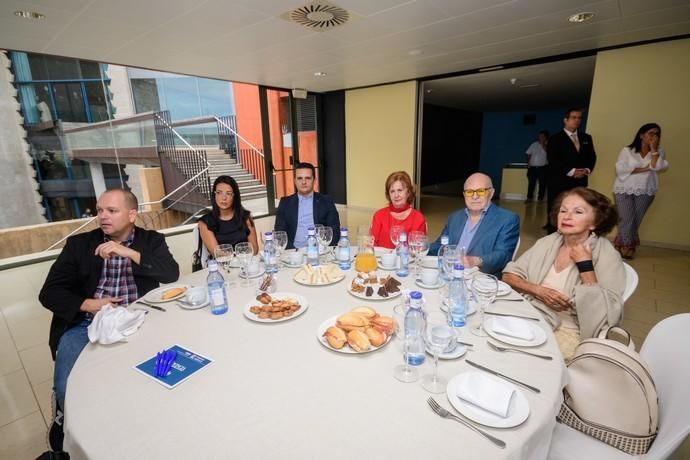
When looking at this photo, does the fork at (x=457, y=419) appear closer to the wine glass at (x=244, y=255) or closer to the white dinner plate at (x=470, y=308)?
the white dinner plate at (x=470, y=308)

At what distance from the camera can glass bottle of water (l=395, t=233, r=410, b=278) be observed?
5.69 ft

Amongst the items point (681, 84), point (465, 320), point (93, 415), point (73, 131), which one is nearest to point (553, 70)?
point (681, 84)

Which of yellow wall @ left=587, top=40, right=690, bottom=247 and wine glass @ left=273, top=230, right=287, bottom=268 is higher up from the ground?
yellow wall @ left=587, top=40, right=690, bottom=247

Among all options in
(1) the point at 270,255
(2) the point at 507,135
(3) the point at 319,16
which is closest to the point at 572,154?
(3) the point at 319,16

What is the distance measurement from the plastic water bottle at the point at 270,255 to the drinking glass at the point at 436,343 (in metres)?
0.98

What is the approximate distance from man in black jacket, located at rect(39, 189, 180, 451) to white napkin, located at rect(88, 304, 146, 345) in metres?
0.34

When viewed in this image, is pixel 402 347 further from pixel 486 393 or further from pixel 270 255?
pixel 270 255

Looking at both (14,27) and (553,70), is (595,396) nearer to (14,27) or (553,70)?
(14,27)

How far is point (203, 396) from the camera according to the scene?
35.3 inches

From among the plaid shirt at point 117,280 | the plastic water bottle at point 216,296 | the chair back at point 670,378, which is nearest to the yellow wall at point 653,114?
the chair back at point 670,378

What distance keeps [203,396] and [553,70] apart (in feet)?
22.1

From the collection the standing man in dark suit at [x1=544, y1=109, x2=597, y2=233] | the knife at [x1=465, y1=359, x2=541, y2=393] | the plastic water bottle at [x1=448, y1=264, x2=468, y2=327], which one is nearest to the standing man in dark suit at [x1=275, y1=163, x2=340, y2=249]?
the plastic water bottle at [x1=448, y1=264, x2=468, y2=327]

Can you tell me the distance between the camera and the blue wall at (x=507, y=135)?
10.5 meters

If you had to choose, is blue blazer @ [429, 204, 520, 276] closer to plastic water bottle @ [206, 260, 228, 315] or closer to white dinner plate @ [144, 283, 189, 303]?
plastic water bottle @ [206, 260, 228, 315]
